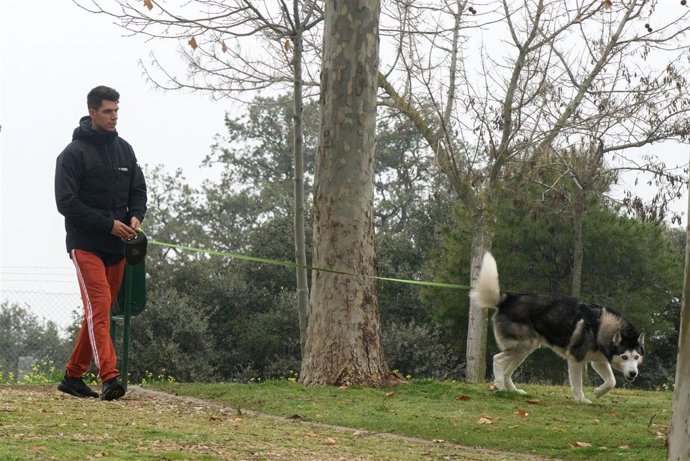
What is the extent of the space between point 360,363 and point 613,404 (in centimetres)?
275

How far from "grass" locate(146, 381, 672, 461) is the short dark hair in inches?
126

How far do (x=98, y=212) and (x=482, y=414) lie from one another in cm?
387

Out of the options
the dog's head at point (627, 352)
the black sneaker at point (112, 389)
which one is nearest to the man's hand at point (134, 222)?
the black sneaker at point (112, 389)

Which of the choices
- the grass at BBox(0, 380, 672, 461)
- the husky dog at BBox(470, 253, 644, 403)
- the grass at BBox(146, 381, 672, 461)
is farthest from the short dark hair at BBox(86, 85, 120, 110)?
the husky dog at BBox(470, 253, 644, 403)

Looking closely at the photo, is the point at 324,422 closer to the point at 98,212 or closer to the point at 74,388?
the point at 74,388

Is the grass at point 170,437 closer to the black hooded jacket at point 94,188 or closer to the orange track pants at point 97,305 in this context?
the orange track pants at point 97,305

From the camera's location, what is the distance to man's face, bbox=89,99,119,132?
9.75 m

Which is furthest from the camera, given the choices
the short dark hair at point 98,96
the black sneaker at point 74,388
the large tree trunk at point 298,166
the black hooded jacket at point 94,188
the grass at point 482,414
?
the large tree trunk at point 298,166

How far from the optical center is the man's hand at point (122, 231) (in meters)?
9.55

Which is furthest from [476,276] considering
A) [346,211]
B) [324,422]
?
[324,422]

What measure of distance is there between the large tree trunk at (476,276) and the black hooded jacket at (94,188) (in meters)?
14.4

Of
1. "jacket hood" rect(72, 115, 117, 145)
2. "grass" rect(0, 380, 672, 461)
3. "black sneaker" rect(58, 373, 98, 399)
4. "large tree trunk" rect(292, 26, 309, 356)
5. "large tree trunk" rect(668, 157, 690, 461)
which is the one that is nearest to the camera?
"large tree trunk" rect(668, 157, 690, 461)

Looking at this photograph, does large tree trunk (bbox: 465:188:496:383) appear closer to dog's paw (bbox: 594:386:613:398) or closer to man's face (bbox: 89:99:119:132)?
dog's paw (bbox: 594:386:613:398)

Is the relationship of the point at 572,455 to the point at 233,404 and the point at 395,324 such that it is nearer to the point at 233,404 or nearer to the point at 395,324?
the point at 233,404
